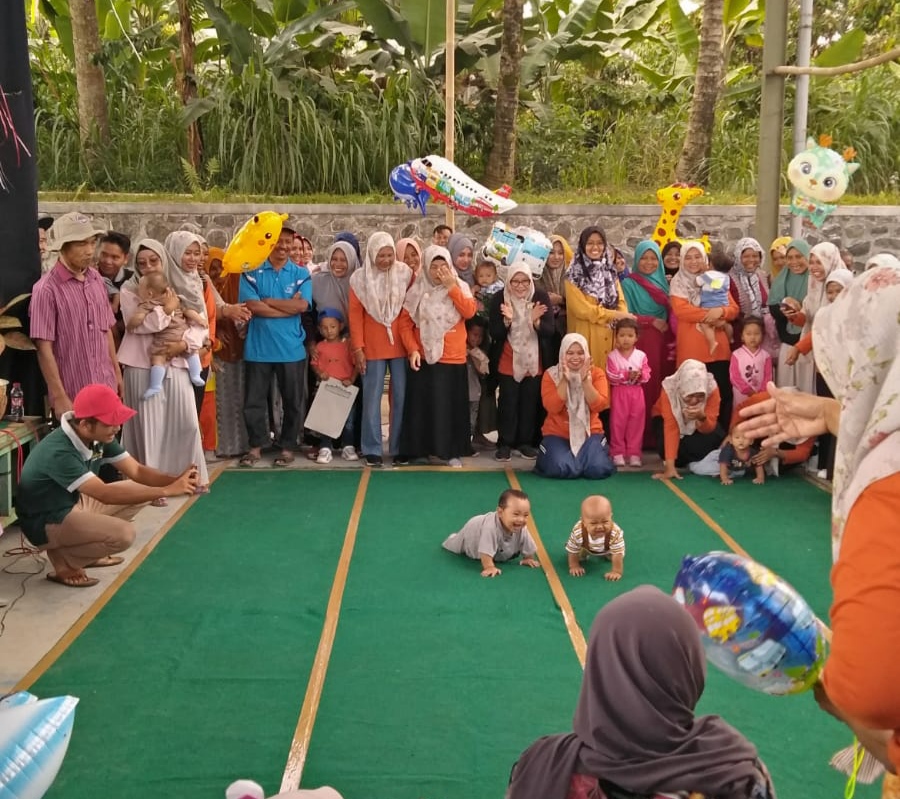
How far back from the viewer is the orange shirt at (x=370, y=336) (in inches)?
340

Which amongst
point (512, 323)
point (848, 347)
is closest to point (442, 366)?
point (512, 323)

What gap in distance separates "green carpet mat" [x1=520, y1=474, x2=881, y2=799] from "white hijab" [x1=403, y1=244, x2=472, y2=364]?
4.29 ft

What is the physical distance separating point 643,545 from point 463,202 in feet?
11.3

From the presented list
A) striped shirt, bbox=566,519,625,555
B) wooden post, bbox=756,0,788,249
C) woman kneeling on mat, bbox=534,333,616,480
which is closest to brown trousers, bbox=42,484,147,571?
striped shirt, bbox=566,519,625,555

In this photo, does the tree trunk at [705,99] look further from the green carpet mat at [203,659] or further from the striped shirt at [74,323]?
the striped shirt at [74,323]

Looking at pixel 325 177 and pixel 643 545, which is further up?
pixel 325 177

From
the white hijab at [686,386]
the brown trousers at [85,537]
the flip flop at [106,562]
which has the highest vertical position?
the white hijab at [686,386]

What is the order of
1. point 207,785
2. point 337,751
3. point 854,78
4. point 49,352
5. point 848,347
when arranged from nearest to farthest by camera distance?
point 848,347 → point 207,785 → point 337,751 → point 49,352 → point 854,78

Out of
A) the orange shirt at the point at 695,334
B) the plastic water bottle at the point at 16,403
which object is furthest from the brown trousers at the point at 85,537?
the orange shirt at the point at 695,334

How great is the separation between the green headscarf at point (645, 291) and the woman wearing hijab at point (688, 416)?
0.66 m

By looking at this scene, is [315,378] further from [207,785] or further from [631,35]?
[631,35]

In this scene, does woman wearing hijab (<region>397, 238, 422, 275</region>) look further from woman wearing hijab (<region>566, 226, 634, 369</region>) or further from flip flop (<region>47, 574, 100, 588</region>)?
A: flip flop (<region>47, 574, 100, 588</region>)

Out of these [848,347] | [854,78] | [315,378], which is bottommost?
[315,378]

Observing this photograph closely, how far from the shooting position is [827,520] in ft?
24.5
